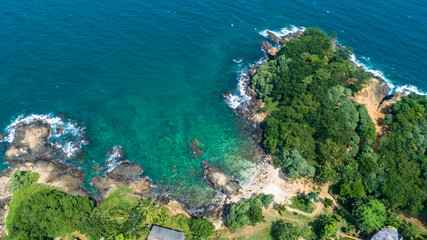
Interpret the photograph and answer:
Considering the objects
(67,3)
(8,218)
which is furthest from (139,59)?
(8,218)

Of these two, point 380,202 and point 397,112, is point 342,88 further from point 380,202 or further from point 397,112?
point 380,202

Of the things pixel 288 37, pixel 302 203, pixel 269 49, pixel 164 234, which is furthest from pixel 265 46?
pixel 164 234

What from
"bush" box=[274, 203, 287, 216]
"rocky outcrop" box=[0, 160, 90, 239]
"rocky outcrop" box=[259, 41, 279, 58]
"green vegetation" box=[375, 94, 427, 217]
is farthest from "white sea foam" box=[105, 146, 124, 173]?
"rocky outcrop" box=[259, 41, 279, 58]

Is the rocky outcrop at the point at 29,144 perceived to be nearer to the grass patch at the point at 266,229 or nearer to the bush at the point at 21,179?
the bush at the point at 21,179

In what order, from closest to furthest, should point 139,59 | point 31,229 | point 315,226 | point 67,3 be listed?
point 31,229 < point 315,226 < point 139,59 < point 67,3

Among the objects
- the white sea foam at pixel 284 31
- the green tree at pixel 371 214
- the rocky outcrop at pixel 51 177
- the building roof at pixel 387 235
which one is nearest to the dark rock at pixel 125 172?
the rocky outcrop at pixel 51 177
